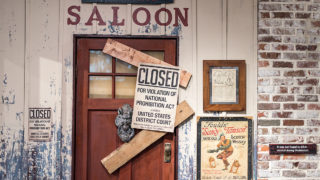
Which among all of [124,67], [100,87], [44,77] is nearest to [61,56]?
[44,77]

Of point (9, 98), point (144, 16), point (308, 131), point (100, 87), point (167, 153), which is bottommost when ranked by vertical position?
point (167, 153)

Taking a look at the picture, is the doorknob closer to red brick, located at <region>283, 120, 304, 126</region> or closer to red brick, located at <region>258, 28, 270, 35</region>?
red brick, located at <region>283, 120, 304, 126</region>

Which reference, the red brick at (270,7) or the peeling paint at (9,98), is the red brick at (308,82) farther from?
the peeling paint at (9,98)

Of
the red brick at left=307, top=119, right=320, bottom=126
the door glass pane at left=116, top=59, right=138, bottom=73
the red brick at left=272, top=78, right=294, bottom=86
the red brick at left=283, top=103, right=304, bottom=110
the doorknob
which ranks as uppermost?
the door glass pane at left=116, top=59, right=138, bottom=73

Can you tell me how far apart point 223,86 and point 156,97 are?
61 cm

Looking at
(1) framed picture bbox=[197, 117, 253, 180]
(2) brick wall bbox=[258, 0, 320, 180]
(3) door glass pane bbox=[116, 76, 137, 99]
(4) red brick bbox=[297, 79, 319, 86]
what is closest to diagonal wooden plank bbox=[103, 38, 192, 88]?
(3) door glass pane bbox=[116, 76, 137, 99]

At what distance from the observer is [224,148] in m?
2.22

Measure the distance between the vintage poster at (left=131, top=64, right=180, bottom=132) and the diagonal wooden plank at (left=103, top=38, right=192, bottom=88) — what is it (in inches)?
1.8

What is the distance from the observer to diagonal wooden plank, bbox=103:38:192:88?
2205mm

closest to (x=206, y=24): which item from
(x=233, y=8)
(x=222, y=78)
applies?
(x=233, y=8)

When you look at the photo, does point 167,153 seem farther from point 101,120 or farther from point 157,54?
point 157,54

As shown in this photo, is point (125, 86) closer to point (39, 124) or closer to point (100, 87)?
point (100, 87)

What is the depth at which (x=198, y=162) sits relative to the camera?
7.24 feet

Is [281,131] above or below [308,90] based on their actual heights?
below
